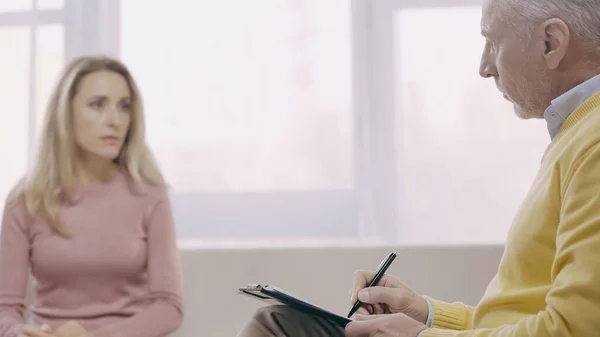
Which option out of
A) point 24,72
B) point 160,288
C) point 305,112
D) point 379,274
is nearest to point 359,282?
point 379,274

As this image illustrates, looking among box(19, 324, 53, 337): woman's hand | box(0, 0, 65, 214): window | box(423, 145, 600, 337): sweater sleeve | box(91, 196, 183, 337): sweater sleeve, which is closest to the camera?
box(423, 145, 600, 337): sweater sleeve

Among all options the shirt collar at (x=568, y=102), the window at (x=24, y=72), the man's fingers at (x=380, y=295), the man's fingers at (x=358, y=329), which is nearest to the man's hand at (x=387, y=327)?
the man's fingers at (x=358, y=329)

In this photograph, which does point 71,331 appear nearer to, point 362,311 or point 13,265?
point 13,265

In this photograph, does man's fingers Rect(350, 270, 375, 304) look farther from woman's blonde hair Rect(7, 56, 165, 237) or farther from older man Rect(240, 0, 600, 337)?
woman's blonde hair Rect(7, 56, 165, 237)

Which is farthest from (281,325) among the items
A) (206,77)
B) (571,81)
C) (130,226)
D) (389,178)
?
(206,77)

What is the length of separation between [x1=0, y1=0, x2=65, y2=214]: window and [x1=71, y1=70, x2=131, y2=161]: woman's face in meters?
0.83

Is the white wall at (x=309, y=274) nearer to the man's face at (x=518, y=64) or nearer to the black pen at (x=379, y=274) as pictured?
the black pen at (x=379, y=274)

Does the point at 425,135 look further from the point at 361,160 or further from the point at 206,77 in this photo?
the point at 206,77

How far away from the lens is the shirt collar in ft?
3.48

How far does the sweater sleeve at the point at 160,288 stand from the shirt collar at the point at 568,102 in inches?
42.3

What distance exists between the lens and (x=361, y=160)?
103 inches

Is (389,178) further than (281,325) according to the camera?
Yes

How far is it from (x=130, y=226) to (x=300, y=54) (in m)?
1.05

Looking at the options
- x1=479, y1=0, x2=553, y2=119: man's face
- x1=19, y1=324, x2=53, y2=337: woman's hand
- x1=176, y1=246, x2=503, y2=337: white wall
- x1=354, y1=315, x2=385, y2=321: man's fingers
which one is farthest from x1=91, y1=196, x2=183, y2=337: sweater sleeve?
x1=479, y1=0, x2=553, y2=119: man's face
